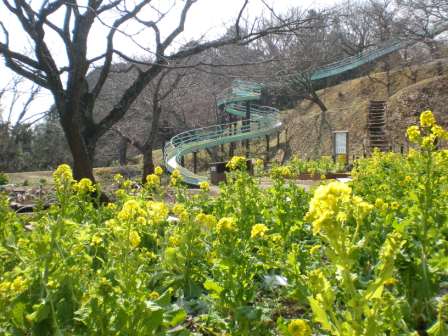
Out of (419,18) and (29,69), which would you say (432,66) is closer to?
(419,18)

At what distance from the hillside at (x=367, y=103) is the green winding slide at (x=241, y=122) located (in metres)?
A: 1.65

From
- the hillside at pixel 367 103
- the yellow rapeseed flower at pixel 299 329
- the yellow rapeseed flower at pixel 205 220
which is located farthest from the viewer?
the hillside at pixel 367 103

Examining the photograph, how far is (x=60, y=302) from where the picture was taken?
1821mm

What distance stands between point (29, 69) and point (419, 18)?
18353 millimetres

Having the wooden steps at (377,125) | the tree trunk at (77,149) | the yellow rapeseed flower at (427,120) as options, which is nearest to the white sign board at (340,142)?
the wooden steps at (377,125)

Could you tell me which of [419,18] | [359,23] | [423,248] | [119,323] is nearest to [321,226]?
[119,323]

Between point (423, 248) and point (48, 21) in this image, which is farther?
point (48, 21)

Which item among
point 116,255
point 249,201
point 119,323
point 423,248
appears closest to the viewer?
point 119,323

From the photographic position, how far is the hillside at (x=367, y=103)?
21.4 meters

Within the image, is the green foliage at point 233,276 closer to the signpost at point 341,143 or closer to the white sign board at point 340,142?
the signpost at point 341,143

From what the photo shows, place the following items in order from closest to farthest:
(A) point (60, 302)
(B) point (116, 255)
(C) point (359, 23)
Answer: (A) point (60, 302), (B) point (116, 255), (C) point (359, 23)

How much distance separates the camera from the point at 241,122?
1123 inches

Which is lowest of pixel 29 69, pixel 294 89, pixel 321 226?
pixel 321 226

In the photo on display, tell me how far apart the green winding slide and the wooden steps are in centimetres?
477
